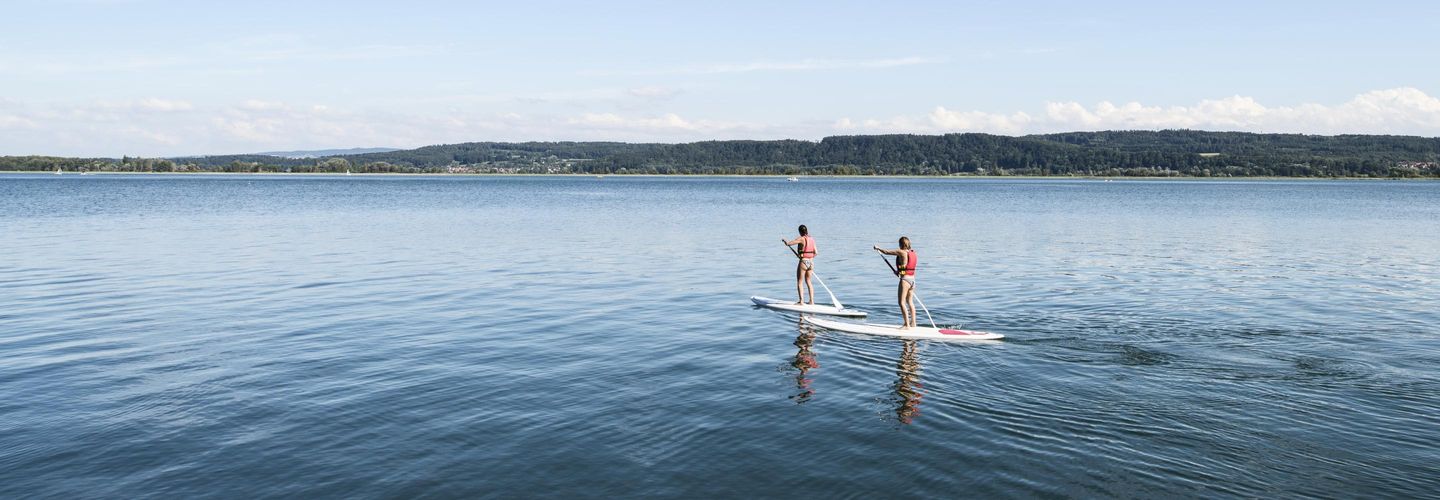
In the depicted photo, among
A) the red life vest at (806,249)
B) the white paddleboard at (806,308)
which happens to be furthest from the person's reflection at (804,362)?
the red life vest at (806,249)

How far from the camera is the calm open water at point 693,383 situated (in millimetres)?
12594

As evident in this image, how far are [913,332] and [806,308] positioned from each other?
504 centimetres

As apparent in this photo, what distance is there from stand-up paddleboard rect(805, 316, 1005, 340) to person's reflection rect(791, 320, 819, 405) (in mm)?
794

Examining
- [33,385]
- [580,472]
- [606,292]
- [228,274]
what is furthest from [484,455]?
[228,274]

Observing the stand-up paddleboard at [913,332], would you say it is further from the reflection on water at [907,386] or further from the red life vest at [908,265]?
the red life vest at [908,265]

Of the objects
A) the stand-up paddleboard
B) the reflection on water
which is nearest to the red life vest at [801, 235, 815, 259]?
the stand-up paddleboard

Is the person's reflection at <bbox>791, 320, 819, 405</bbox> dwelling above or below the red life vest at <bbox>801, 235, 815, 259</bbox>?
below

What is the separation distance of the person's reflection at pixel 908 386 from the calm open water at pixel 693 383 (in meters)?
0.08

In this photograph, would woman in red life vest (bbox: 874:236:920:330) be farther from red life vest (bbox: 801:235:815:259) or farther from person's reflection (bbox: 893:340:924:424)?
red life vest (bbox: 801:235:815:259)

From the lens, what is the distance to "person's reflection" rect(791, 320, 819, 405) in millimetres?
16891

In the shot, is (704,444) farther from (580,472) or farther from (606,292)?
(606,292)

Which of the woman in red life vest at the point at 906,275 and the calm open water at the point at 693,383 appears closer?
the calm open water at the point at 693,383

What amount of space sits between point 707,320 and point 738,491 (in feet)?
42.6

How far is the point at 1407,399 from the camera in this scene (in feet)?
53.3
